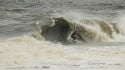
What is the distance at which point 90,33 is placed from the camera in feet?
55.6

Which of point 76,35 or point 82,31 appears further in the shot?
point 82,31

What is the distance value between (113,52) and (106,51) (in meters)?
0.37

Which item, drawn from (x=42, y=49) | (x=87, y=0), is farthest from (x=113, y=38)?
(x=87, y=0)

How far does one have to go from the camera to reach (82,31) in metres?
17.0

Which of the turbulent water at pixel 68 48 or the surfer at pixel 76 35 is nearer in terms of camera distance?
the turbulent water at pixel 68 48

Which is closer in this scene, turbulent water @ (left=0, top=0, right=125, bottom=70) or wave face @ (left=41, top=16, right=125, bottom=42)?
turbulent water @ (left=0, top=0, right=125, bottom=70)

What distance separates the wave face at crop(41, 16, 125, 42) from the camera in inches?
651

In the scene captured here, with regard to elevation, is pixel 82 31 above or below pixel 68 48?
below

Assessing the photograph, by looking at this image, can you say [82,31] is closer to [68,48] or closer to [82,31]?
[82,31]

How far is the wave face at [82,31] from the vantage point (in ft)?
54.3

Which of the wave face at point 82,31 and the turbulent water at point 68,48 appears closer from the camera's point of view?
the turbulent water at point 68,48

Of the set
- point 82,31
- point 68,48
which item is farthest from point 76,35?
point 68,48

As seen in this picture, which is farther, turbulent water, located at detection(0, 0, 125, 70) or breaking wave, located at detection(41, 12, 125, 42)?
breaking wave, located at detection(41, 12, 125, 42)

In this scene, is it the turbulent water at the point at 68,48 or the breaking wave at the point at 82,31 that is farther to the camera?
the breaking wave at the point at 82,31
